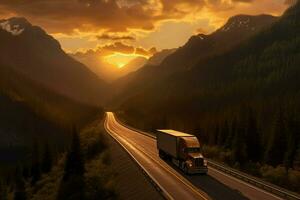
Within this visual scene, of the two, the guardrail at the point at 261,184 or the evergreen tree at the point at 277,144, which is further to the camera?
the evergreen tree at the point at 277,144

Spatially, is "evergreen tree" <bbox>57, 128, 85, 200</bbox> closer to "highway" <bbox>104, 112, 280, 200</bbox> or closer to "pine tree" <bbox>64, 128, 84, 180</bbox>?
"pine tree" <bbox>64, 128, 84, 180</bbox>

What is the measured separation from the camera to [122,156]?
68.4m

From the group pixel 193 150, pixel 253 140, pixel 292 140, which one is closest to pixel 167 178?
pixel 193 150

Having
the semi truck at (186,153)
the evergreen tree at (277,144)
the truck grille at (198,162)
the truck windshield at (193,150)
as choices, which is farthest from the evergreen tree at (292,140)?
the truck grille at (198,162)

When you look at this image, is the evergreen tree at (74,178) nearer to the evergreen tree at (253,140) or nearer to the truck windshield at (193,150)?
the truck windshield at (193,150)

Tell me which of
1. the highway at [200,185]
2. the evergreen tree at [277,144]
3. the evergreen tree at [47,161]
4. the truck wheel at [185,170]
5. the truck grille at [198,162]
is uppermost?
the truck grille at [198,162]

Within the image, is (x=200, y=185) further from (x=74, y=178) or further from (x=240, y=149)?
(x=240, y=149)

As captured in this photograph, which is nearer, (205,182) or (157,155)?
(205,182)

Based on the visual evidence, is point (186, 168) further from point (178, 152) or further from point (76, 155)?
point (76, 155)

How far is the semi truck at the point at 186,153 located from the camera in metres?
48.8

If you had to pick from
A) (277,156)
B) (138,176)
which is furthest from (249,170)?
(277,156)

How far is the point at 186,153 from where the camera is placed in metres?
50.2

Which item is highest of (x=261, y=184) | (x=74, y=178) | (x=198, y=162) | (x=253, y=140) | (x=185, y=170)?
(x=198, y=162)

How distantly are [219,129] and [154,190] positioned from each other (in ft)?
257
